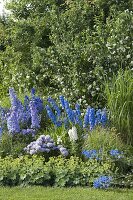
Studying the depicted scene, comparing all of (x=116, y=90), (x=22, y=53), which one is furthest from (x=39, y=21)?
(x=116, y=90)

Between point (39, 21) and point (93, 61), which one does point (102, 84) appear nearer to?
point (93, 61)

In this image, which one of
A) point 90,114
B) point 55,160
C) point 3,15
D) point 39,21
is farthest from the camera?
point 3,15

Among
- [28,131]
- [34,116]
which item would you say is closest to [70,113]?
[34,116]

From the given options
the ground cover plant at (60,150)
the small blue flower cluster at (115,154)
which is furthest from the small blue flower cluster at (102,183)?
the small blue flower cluster at (115,154)

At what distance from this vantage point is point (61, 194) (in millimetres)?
6715

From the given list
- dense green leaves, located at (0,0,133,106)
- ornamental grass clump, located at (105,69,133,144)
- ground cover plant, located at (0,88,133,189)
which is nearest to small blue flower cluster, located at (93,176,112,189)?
ground cover plant, located at (0,88,133,189)

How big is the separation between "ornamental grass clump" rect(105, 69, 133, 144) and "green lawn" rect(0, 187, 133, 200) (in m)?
1.79

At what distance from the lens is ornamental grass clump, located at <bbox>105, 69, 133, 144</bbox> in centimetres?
858

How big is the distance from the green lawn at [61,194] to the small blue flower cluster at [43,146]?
972 mm

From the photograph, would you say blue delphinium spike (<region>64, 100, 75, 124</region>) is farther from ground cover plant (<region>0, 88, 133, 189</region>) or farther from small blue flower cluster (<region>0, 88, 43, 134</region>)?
small blue flower cluster (<region>0, 88, 43, 134</region>)

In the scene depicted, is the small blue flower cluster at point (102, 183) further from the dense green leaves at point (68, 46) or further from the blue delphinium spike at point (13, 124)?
the dense green leaves at point (68, 46)

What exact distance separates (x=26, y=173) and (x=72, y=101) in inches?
148

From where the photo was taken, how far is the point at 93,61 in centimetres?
1062

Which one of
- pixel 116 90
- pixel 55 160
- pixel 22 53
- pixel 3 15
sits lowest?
pixel 55 160
